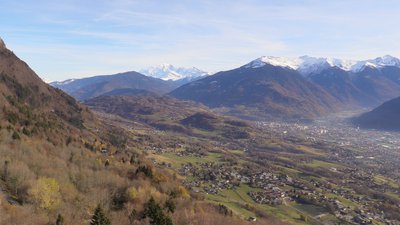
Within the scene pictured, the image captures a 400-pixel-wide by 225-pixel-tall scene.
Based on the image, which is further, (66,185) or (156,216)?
(66,185)

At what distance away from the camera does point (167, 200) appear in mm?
97750

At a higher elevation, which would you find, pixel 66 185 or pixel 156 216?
pixel 66 185

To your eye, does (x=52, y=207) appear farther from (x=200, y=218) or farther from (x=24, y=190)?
(x=200, y=218)

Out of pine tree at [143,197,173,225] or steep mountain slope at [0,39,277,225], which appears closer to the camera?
pine tree at [143,197,173,225]

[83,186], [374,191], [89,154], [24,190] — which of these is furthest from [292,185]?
[24,190]

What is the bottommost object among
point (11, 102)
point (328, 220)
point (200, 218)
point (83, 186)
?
point (328, 220)

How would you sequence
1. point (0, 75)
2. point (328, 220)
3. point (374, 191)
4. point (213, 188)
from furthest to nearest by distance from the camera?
1. point (0, 75)
2. point (374, 191)
3. point (213, 188)
4. point (328, 220)

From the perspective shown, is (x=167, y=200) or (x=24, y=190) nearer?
(x=24, y=190)

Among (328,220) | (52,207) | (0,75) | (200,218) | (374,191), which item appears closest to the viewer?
(52,207)

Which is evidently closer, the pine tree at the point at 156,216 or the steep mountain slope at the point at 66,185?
the pine tree at the point at 156,216

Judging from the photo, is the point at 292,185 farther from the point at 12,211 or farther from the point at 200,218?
the point at 12,211

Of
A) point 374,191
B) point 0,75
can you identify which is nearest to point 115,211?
point 374,191

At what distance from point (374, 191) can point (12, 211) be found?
14622 cm

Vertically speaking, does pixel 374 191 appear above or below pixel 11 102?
below
